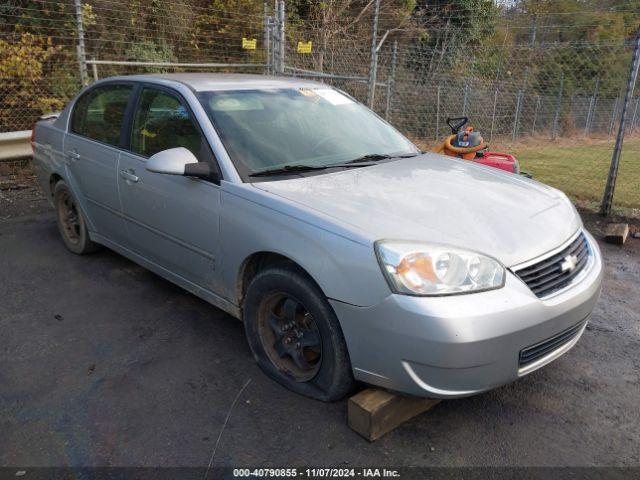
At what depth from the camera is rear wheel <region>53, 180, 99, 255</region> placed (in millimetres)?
4629

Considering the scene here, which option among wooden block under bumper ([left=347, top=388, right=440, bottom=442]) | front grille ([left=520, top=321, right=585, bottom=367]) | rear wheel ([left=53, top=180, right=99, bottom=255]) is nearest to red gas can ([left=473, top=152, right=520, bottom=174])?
front grille ([left=520, top=321, right=585, bottom=367])

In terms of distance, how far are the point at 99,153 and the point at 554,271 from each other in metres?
3.30

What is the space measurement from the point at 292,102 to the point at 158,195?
1099mm

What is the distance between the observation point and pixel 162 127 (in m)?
3.52

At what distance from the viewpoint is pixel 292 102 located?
358 cm

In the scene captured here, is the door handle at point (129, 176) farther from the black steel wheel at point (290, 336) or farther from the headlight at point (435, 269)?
the headlight at point (435, 269)

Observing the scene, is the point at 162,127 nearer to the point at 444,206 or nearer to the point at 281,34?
the point at 444,206

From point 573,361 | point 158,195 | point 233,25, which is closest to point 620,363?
point 573,361

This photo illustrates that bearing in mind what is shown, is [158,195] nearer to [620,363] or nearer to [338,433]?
[338,433]

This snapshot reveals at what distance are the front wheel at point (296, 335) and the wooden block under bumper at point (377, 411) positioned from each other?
0.44ft

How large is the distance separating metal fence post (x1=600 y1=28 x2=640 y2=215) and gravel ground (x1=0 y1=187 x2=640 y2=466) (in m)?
2.47

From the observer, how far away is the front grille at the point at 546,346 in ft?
7.57

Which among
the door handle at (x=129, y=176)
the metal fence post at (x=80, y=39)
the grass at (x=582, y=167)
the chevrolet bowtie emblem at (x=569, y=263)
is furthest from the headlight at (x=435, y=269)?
the metal fence post at (x=80, y=39)

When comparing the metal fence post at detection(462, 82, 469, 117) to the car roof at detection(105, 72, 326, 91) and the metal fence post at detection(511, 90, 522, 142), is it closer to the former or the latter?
the metal fence post at detection(511, 90, 522, 142)
